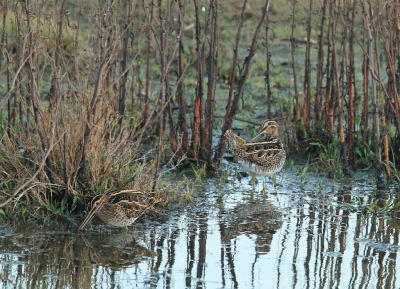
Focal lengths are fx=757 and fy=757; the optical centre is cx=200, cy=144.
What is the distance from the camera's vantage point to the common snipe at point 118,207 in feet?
17.6

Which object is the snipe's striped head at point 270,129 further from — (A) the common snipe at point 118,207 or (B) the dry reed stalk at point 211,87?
(A) the common snipe at point 118,207

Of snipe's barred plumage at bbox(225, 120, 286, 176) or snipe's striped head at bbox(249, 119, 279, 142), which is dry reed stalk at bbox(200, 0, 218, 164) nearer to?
snipe's barred plumage at bbox(225, 120, 286, 176)

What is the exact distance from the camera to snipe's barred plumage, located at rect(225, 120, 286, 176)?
6.90m

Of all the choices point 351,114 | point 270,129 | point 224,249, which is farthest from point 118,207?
point 351,114

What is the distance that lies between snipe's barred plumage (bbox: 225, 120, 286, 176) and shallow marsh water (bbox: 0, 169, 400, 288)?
0.44 meters

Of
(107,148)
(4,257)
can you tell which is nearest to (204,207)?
(107,148)

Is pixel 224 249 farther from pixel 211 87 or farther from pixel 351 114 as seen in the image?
pixel 351 114

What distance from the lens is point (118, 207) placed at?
5340 mm

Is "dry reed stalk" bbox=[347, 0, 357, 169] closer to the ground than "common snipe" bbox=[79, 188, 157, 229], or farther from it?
farther from it

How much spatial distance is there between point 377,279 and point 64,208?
235 centimetres

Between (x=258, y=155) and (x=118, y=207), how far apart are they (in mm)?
A: 1989

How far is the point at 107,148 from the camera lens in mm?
5965

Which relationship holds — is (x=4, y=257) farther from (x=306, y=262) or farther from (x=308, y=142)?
(x=308, y=142)

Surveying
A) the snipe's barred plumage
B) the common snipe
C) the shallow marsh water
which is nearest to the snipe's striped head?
the snipe's barred plumage
